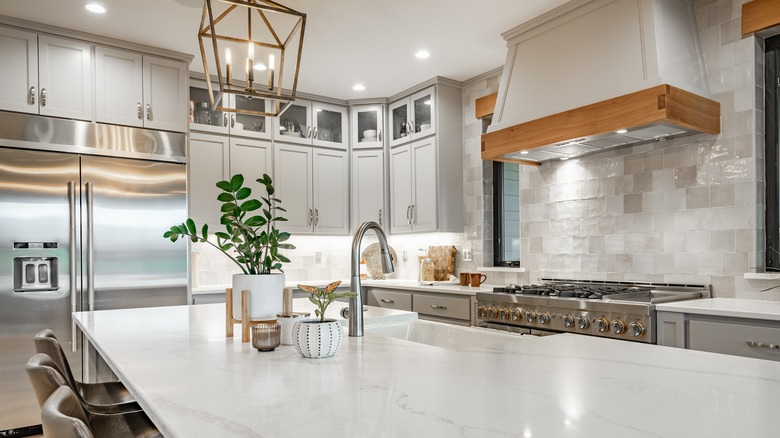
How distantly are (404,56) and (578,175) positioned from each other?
5.20 ft

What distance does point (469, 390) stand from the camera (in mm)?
A: 1013

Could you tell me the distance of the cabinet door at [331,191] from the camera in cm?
506

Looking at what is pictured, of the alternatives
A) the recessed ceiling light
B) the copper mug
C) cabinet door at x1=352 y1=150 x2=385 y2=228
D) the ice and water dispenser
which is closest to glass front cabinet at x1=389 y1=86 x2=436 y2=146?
cabinet door at x1=352 y1=150 x2=385 y2=228

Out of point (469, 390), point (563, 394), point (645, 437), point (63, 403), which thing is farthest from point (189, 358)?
point (645, 437)

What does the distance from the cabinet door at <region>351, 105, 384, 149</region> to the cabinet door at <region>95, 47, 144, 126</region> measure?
1996mm

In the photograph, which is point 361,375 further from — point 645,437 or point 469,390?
point 645,437

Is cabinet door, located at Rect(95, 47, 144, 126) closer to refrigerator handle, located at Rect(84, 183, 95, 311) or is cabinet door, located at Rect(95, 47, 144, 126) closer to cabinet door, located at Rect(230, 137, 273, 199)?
refrigerator handle, located at Rect(84, 183, 95, 311)

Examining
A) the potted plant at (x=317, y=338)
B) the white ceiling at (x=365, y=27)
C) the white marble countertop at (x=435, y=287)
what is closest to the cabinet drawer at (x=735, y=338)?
the white marble countertop at (x=435, y=287)

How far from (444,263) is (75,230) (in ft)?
9.31

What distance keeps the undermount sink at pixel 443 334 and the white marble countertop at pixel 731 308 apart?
899 millimetres

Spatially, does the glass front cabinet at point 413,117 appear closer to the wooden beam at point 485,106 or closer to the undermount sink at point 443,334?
the wooden beam at point 485,106

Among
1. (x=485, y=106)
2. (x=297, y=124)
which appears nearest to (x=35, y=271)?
(x=297, y=124)

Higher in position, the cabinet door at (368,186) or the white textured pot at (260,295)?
the cabinet door at (368,186)

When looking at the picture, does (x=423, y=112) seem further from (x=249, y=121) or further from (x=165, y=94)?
(x=165, y=94)
